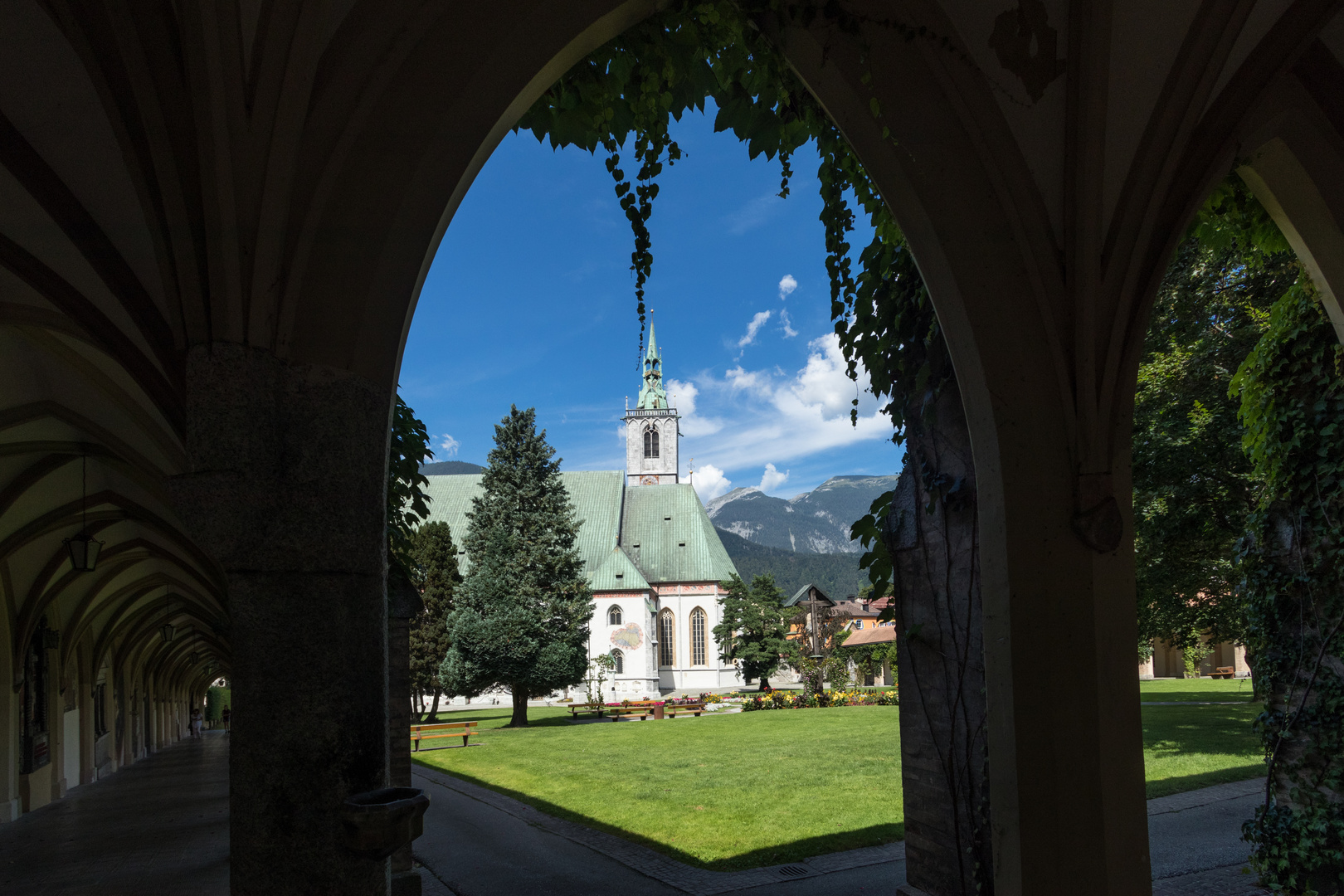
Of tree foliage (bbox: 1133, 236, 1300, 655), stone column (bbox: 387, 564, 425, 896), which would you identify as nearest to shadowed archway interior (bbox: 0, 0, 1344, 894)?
stone column (bbox: 387, 564, 425, 896)

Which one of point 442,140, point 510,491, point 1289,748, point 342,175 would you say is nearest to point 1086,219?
point 442,140

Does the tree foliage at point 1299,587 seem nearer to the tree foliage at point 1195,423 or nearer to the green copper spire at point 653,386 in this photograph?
the tree foliage at point 1195,423

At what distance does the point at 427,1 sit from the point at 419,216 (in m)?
0.69

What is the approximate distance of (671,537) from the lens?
58812 millimetres

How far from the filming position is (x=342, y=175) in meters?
2.72

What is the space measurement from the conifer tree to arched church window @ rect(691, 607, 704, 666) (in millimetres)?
13350

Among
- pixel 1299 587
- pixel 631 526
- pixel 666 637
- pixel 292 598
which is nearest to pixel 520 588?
pixel 666 637

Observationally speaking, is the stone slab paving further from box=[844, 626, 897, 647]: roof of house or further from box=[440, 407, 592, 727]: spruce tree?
box=[844, 626, 897, 647]: roof of house

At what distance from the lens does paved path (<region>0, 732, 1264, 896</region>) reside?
7.82 m

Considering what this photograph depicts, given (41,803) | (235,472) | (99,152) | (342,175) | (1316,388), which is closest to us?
(235,472)

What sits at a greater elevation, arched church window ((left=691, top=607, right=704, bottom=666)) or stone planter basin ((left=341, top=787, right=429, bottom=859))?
stone planter basin ((left=341, top=787, right=429, bottom=859))

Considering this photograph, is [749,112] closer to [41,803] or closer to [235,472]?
[235,472]

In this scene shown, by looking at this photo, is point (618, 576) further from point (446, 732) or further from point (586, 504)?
point (446, 732)

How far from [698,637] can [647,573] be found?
537 cm
